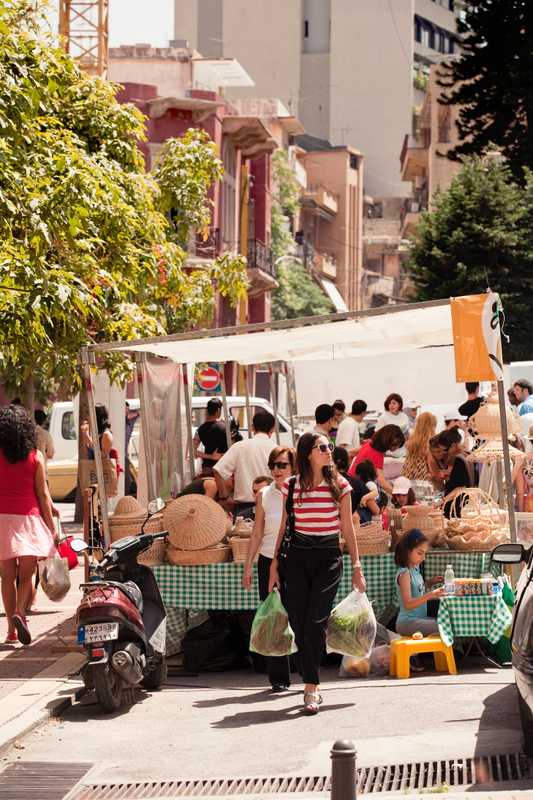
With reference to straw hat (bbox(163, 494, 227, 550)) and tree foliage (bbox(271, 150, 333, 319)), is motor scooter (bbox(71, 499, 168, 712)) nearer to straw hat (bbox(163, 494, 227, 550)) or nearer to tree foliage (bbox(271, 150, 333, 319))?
straw hat (bbox(163, 494, 227, 550))

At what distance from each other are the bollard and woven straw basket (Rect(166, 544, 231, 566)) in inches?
243

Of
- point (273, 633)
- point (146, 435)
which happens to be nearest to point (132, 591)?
point (273, 633)

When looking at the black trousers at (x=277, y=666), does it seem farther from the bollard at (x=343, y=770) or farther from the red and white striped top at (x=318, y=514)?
the bollard at (x=343, y=770)

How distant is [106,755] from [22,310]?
15.4ft

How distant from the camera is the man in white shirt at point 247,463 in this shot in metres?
13.6

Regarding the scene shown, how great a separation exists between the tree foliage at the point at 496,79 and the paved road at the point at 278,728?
30.9m

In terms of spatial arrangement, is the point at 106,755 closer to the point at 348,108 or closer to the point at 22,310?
the point at 22,310

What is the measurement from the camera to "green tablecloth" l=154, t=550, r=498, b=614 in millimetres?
11852

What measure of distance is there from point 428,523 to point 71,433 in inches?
775

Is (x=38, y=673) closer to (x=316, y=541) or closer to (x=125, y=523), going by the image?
(x=125, y=523)

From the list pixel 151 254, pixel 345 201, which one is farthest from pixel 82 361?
pixel 345 201

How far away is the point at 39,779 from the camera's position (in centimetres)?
824

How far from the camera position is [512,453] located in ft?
45.7

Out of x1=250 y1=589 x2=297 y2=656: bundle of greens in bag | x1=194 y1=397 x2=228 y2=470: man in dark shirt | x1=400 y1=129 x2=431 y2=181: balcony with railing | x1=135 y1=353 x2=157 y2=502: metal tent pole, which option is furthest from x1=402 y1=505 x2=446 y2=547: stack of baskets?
x1=400 y1=129 x2=431 y2=181: balcony with railing
